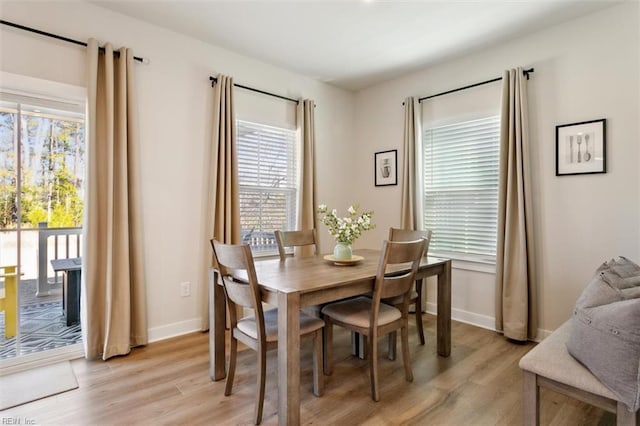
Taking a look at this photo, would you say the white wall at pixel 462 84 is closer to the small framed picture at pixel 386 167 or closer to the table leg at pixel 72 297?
the table leg at pixel 72 297

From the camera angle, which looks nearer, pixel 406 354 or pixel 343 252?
pixel 406 354

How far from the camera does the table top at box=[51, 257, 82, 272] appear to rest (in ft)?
8.91

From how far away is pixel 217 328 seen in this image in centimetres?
222

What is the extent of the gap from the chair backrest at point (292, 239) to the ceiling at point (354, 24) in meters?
1.80

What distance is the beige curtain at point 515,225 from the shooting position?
2.90m

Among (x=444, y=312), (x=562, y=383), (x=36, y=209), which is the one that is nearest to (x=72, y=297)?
(x=36, y=209)

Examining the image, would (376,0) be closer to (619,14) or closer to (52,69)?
(619,14)

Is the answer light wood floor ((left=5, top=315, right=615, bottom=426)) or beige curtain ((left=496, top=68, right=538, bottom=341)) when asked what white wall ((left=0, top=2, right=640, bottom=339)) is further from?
light wood floor ((left=5, top=315, right=615, bottom=426))

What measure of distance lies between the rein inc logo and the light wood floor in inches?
0.4

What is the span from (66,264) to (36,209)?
559 mm

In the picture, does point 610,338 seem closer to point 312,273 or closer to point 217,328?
point 312,273

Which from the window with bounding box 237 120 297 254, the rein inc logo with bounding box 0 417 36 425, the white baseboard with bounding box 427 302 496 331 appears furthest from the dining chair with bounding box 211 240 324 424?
the white baseboard with bounding box 427 302 496 331

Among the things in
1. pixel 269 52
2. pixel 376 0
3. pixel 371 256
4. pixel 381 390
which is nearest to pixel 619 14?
pixel 376 0

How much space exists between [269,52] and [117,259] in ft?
7.82
